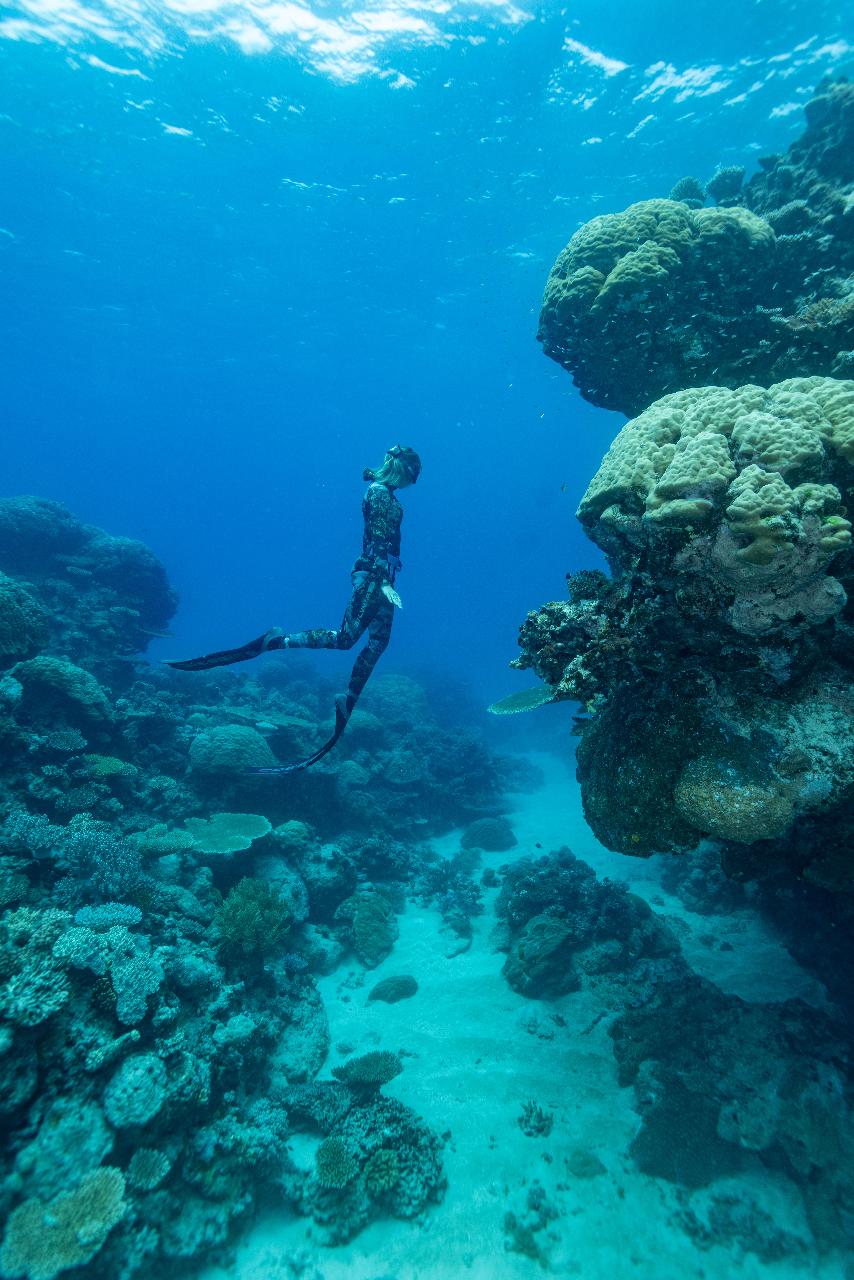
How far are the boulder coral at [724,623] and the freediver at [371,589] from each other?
→ 3852 millimetres

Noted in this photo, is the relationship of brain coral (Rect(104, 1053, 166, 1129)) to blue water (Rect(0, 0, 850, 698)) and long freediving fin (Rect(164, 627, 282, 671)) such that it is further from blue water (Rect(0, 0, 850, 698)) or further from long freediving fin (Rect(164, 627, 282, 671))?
blue water (Rect(0, 0, 850, 698))

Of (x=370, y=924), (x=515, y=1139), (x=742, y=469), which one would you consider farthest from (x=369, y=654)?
(x=515, y=1139)

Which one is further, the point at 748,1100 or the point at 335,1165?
the point at 748,1100

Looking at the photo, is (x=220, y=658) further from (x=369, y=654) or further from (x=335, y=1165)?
(x=335, y=1165)

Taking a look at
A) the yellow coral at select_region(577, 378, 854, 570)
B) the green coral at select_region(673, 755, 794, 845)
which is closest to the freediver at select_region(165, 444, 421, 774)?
the yellow coral at select_region(577, 378, 854, 570)

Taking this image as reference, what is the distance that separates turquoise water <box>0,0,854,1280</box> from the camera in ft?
14.7

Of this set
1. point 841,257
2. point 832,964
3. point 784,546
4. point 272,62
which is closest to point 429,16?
point 272,62

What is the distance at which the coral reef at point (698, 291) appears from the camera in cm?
797

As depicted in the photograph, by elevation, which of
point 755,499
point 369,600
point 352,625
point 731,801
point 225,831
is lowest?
point 225,831

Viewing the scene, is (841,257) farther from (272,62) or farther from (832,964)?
(272,62)

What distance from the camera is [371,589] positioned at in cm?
872

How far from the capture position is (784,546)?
12.2 feet

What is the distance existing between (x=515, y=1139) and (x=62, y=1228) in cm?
474

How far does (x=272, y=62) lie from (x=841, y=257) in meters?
23.3
